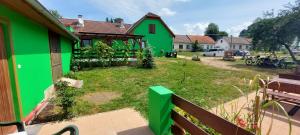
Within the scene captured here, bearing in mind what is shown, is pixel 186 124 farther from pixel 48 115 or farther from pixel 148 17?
pixel 148 17

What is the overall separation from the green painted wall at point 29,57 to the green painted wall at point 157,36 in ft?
56.8

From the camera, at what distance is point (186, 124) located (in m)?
2.75

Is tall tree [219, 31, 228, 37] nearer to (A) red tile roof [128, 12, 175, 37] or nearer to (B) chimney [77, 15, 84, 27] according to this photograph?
(A) red tile roof [128, 12, 175, 37]

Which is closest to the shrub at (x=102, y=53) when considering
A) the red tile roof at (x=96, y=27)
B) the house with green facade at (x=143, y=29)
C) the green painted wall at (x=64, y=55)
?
the green painted wall at (x=64, y=55)

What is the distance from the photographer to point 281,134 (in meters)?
3.40

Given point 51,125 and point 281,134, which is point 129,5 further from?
point 281,134

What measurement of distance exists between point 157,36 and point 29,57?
2022cm

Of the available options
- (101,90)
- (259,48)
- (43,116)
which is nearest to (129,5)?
(101,90)

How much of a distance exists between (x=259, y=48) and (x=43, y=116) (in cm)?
1957

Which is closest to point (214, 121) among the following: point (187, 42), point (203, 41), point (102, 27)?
point (102, 27)

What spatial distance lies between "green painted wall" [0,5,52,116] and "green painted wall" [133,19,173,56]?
1732 cm

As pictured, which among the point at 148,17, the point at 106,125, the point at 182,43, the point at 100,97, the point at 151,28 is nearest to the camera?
A: the point at 106,125

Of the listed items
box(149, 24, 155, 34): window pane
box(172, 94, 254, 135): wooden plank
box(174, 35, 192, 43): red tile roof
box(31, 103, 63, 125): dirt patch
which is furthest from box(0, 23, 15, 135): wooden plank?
box(174, 35, 192, 43): red tile roof

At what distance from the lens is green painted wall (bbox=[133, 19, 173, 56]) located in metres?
22.4
